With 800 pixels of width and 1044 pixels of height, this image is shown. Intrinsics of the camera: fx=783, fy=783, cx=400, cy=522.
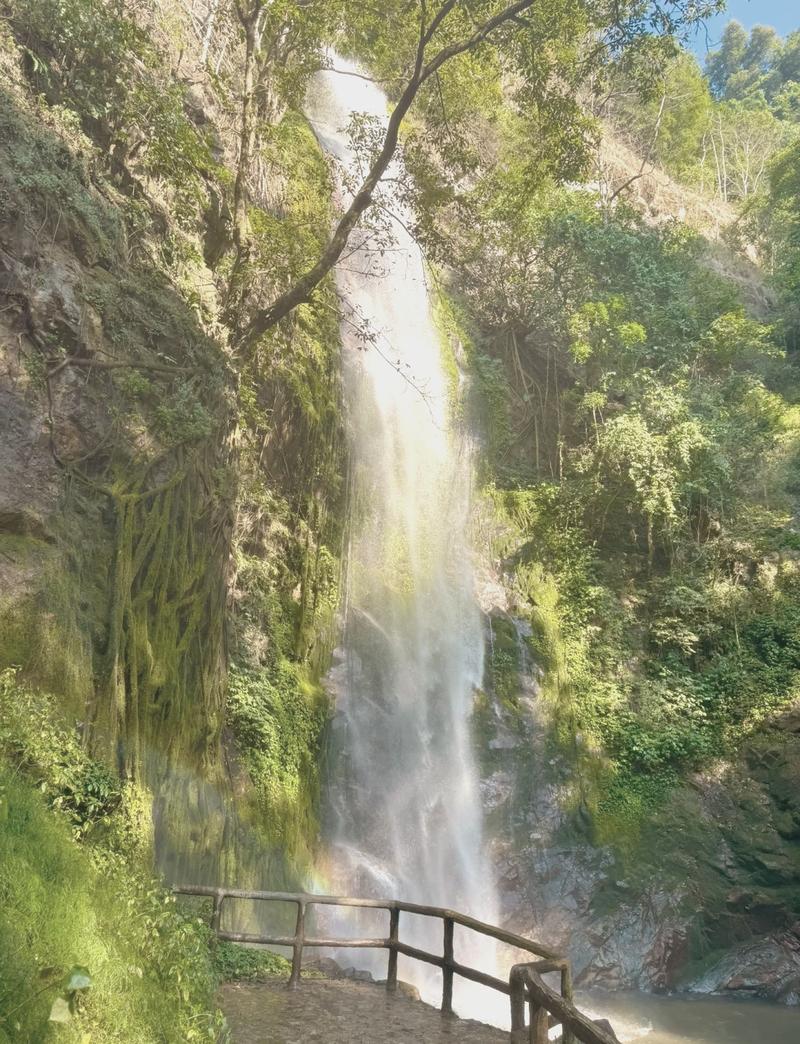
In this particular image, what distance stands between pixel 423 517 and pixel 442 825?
18.5ft

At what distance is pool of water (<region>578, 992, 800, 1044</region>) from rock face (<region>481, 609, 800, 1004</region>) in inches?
13.7

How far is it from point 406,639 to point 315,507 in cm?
269

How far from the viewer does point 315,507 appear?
12.2 metres

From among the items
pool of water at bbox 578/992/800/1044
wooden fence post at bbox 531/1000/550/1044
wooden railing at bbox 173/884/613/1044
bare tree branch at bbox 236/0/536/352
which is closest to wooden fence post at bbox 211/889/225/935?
wooden railing at bbox 173/884/613/1044

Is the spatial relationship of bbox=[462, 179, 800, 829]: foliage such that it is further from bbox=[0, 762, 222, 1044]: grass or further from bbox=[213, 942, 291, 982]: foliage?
bbox=[0, 762, 222, 1044]: grass

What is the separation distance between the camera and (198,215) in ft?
34.0

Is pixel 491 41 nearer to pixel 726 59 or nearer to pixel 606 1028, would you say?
pixel 606 1028

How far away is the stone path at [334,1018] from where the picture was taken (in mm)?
4953

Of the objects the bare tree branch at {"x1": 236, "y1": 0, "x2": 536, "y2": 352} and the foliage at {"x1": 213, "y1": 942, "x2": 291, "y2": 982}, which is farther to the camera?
the bare tree branch at {"x1": 236, "y1": 0, "x2": 536, "y2": 352}

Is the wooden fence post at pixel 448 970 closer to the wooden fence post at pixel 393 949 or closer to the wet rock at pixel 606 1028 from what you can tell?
the wooden fence post at pixel 393 949

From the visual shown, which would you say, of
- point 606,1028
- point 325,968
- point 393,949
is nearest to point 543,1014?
point 606,1028

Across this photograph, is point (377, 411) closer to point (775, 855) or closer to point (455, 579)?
point (455, 579)

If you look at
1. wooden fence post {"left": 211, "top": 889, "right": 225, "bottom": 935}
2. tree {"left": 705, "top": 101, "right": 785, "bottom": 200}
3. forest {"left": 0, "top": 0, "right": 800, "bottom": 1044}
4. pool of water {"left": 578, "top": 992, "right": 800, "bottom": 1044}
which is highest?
tree {"left": 705, "top": 101, "right": 785, "bottom": 200}

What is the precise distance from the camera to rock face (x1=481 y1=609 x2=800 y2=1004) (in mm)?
10594
